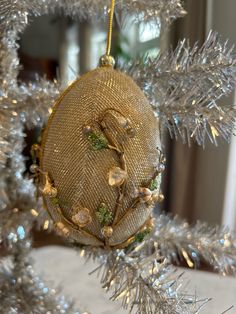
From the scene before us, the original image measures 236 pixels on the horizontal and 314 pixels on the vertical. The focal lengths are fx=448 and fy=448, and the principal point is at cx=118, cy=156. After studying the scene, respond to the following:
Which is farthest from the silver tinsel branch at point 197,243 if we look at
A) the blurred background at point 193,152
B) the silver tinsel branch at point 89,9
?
the blurred background at point 193,152

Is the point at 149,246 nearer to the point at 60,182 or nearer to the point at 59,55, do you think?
the point at 60,182

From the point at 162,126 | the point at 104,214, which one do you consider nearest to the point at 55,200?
→ the point at 104,214

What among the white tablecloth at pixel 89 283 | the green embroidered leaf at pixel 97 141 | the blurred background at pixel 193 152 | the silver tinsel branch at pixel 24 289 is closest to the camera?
the green embroidered leaf at pixel 97 141

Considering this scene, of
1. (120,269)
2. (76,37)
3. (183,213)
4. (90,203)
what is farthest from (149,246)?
(76,37)

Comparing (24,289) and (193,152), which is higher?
(24,289)

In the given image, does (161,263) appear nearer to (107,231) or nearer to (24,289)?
(107,231)

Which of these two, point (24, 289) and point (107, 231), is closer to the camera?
point (107, 231)

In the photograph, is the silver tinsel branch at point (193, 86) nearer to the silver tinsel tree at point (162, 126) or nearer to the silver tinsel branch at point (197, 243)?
the silver tinsel tree at point (162, 126)
